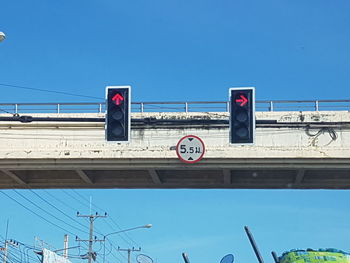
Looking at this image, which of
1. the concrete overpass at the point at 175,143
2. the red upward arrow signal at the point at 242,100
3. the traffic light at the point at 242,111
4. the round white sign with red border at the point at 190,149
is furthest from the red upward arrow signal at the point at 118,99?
the round white sign with red border at the point at 190,149

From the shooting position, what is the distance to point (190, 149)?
21734mm

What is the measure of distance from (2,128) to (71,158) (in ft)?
9.37

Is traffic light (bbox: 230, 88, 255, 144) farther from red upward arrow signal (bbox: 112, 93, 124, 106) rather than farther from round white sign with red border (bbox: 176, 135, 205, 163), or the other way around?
round white sign with red border (bbox: 176, 135, 205, 163)

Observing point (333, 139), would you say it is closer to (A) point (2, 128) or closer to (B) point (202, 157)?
(B) point (202, 157)

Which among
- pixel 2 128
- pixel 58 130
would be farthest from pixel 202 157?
pixel 2 128

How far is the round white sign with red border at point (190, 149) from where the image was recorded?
70.6 feet


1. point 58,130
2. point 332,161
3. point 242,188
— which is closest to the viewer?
point 332,161

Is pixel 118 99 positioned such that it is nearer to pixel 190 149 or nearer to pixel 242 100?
pixel 242 100

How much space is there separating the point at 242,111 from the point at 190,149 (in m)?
7.42

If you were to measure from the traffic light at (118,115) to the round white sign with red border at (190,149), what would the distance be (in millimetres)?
6946

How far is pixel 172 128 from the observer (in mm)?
22266

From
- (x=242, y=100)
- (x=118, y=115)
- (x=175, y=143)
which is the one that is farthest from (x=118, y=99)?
(x=175, y=143)

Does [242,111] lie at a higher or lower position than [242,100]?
lower

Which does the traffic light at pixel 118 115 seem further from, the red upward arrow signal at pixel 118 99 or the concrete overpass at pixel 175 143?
the concrete overpass at pixel 175 143
